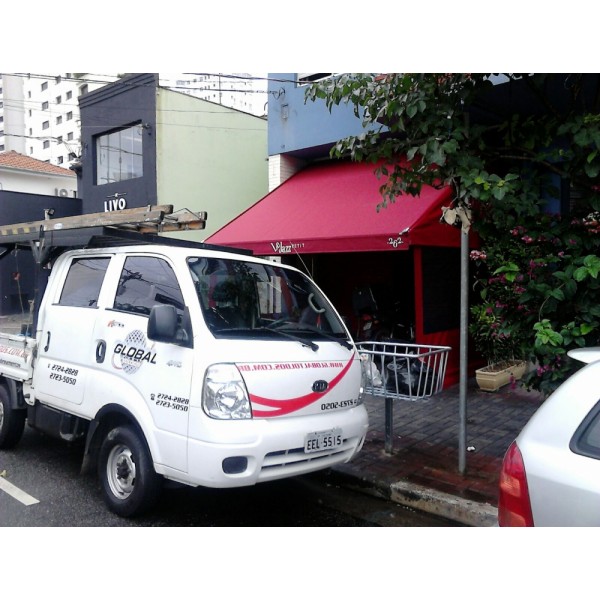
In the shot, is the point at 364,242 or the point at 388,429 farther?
the point at 364,242

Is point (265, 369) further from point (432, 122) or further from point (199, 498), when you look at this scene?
point (432, 122)

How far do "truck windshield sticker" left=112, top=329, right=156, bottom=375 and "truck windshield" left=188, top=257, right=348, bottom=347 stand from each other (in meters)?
0.51

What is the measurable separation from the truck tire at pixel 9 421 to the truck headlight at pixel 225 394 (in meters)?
2.96

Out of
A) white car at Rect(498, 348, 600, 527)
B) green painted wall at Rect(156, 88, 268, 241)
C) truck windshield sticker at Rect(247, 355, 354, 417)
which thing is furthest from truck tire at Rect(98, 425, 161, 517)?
green painted wall at Rect(156, 88, 268, 241)

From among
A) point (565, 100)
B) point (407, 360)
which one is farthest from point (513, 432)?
point (565, 100)

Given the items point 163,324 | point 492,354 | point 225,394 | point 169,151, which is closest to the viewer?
point 225,394

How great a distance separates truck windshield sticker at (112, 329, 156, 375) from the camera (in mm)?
3850

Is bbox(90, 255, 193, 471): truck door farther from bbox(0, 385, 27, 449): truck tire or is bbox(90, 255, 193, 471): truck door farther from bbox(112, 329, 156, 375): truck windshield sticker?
bbox(0, 385, 27, 449): truck tire

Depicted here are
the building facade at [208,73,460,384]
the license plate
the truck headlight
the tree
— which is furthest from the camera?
the building facade at [208,73,460,384]

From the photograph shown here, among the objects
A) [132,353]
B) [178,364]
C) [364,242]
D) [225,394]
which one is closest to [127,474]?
[132,353]

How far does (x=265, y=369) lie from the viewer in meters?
3.62

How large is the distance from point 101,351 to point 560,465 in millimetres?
3351

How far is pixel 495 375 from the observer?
788 centimetres

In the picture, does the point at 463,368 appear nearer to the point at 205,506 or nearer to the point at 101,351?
the point at 205,506
